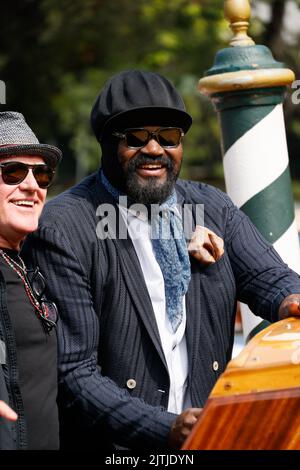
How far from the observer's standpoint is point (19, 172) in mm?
2832

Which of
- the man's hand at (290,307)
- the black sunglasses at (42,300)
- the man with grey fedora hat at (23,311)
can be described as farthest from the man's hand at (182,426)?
the man's hand at (290,307)

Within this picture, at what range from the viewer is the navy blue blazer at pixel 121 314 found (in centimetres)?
283

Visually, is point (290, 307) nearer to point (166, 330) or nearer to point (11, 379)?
point (166, 330)

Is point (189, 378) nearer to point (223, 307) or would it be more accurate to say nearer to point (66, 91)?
point (223, 307)

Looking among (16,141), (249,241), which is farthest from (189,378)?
(16,141)

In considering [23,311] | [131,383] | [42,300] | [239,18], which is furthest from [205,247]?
[239,18]

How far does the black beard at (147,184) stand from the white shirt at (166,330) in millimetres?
84

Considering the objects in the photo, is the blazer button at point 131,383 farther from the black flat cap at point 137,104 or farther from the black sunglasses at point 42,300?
the black flat cap at point 137,104

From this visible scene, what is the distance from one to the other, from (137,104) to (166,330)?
70 cm

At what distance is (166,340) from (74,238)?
0.42 meters

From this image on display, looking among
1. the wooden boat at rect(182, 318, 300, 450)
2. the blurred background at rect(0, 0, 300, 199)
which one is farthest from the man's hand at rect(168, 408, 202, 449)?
the blurred background at rect(0, 0, 300, 199)

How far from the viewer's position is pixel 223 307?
3209 mm

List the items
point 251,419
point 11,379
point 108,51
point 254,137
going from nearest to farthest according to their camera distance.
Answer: point 251,419, point 11,379, point 254,137, point 108,51

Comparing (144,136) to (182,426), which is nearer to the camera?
(182,426)
